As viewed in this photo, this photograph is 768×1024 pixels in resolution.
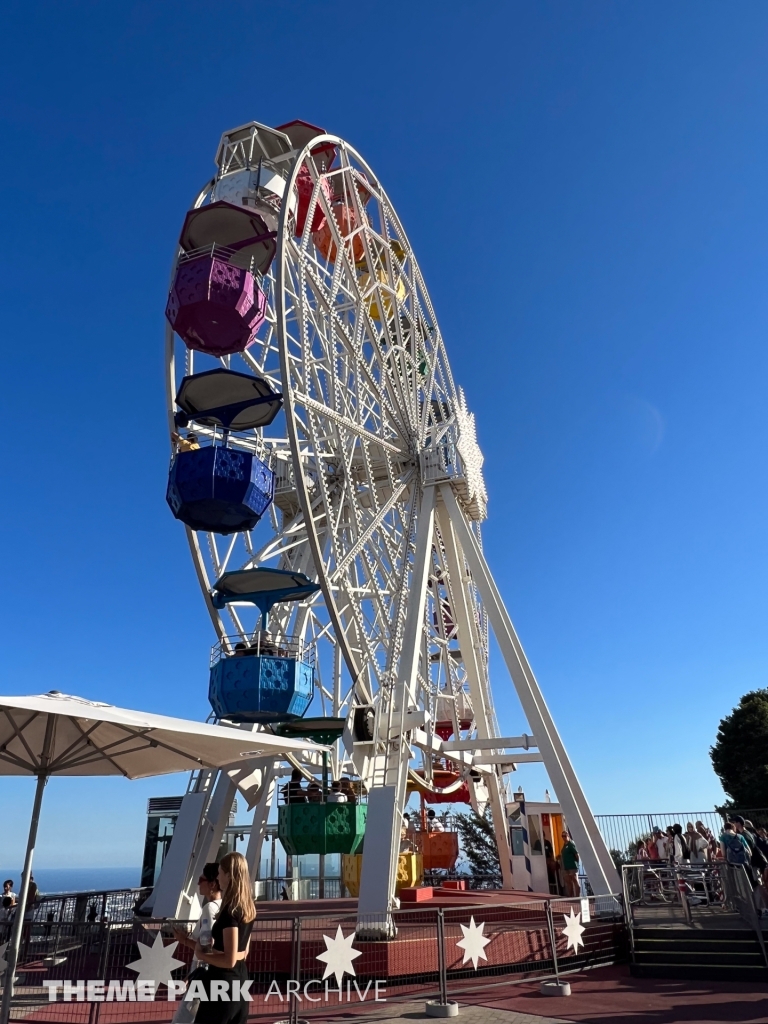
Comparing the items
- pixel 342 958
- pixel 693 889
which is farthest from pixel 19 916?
pixel 693 889

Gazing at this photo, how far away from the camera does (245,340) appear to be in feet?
Result: 38.8

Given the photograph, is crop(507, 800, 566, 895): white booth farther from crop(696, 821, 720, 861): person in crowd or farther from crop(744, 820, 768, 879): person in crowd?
crop(744, 820, 768, 879): person in crowd

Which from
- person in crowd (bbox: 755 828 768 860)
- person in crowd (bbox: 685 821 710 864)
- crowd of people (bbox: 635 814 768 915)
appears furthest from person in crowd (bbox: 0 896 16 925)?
person in crowd (bbox: 685 821 710 864)

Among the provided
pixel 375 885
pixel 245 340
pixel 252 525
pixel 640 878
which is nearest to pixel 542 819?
pixel 640 878

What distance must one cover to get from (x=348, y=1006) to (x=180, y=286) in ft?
32.6

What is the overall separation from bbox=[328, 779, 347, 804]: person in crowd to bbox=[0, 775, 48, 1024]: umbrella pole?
502 cm

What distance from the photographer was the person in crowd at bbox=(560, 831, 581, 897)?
1291cm

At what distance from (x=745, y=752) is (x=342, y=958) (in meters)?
30.2

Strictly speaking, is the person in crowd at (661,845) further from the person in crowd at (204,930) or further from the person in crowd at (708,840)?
the person in crowd at (204,930)

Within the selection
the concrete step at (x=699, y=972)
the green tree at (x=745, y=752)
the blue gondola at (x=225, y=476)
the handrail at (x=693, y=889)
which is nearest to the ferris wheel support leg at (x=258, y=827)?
the blue gondola at (x=225, y=476)

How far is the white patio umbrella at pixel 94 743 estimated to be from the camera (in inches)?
212

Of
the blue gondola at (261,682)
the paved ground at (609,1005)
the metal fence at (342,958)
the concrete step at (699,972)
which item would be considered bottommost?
the paved ground at (609,1005)

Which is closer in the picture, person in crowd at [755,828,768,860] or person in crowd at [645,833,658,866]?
person in crowd at [755,828,768,860]

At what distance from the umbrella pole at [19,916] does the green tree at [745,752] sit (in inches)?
1191
